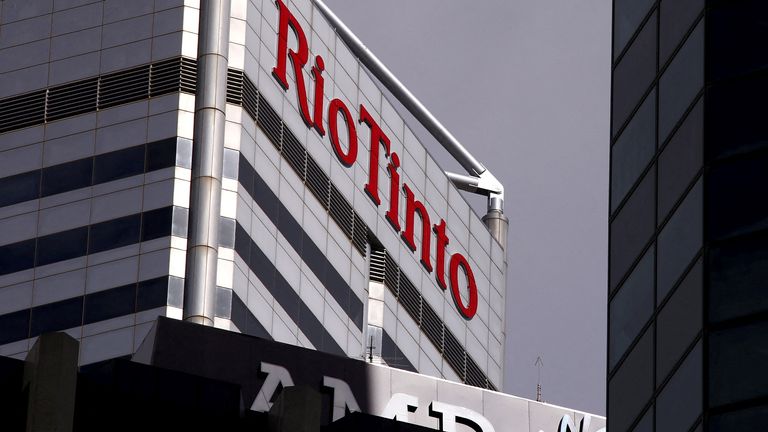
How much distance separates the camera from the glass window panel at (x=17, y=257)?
123 m

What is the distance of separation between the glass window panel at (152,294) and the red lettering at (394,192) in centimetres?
2315

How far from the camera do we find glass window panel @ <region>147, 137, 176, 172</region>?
122 m

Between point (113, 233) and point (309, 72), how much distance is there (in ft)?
54.0

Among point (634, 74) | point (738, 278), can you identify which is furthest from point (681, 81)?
point (738, 278)

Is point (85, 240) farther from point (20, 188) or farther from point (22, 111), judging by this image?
point (22, 111)

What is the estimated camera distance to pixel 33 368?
53.3m

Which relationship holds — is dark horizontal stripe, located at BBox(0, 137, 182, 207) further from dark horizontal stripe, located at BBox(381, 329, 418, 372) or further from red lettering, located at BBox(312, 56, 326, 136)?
dark horizontal stripe, located at BBox(381, 329, 418, 372)

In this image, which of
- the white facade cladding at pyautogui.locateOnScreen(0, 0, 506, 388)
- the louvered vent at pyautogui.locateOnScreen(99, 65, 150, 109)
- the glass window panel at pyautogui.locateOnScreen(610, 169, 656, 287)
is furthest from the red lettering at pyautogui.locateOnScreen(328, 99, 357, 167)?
the glass window panel at pyautogui.locateOnScreen(610, 169, 656, 287)

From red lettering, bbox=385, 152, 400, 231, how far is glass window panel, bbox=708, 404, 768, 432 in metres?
92.8

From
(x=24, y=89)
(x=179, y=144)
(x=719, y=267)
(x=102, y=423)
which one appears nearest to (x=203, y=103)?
(x=179, y=144)

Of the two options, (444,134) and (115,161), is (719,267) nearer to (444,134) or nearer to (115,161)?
(115,161)

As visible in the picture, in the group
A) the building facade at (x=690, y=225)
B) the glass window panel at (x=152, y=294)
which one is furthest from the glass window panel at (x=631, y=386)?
the glass window panel at (x=152, y=294)

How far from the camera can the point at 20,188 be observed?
126 metres

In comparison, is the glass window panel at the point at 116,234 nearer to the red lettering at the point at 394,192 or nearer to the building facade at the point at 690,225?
the red lettering at the point at 394,192
